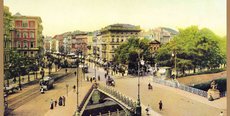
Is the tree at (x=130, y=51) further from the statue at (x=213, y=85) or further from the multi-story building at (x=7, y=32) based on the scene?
the multi-story building at (x=7, y=32)

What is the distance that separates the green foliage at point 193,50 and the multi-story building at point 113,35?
1.43 feet

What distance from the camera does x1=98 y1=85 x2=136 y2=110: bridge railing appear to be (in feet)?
14.1

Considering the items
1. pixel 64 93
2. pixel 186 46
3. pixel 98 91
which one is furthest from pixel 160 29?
pixel 64 93

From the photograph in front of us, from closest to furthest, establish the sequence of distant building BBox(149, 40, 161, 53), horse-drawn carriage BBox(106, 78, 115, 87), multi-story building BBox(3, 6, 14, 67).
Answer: multi-story building BBox(3, 6, 14, 67) < horse-drawn carriage BBox(106, 78, 115, 87) < distant building BBox(149, 40, 161, 53)

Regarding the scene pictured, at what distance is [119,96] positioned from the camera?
4.34 metres

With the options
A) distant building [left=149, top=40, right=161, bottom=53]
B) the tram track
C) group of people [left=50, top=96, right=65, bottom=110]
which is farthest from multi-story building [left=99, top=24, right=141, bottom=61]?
group of people [left=50, top=96, right=65, bottom=110]

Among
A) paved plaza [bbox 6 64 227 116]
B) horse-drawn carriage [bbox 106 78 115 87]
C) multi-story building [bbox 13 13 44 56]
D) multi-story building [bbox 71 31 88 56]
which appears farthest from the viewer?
horse-drawn carriage [bbox 106 78 115 87]

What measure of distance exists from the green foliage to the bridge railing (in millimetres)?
588

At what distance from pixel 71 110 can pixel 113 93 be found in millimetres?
530

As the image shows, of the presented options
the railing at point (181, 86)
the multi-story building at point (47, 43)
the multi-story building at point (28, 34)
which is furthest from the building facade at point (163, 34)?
the multi-story building at point (28, 34)

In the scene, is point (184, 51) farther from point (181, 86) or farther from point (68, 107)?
point (68, 107)

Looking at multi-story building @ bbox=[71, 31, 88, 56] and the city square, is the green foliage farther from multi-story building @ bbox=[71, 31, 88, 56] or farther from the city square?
multi-story building @ bbox=[71, 31, 88, 56]

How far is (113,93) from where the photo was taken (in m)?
4.34

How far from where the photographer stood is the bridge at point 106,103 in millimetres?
4188
